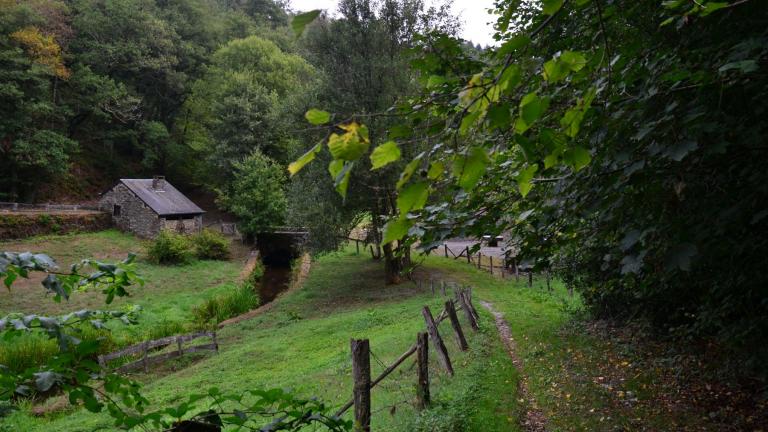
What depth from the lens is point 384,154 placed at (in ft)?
3.97

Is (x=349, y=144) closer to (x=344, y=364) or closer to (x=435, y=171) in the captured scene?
(x=435, y=171)

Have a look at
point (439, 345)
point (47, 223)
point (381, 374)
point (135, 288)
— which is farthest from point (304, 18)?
point (47, 223)

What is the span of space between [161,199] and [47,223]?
7.34 metres

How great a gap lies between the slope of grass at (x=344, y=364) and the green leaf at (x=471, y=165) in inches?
197

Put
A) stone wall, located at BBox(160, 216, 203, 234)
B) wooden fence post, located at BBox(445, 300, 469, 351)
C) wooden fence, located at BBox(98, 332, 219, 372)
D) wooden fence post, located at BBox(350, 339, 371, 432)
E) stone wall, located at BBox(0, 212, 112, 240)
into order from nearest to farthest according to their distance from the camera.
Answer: wooden fence post, located at BBox(350, 339, 371, 432) → wooden fence post, located at BBox(445, 300, 469, 351) → wooden fence, located at BBox(98, 332, 219, 372) → stone wall, located at BBox(0, 212, 112, 240) → stone wall, located at BBox(160, 216, 203, 234)

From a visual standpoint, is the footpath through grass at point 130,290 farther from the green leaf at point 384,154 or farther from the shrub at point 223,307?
the green leaf at point 384,154

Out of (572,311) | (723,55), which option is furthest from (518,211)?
(572,311)

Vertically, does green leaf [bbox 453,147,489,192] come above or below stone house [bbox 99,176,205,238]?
below

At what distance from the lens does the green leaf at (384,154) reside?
1.19m

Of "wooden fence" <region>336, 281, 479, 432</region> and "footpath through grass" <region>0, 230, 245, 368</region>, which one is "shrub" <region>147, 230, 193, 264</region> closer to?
"footpath through grass" <region>0, 230, 245, 368</region>

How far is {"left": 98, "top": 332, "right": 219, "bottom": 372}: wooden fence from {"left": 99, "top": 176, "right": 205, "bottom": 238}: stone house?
1894cm

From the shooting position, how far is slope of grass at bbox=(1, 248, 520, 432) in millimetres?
6824

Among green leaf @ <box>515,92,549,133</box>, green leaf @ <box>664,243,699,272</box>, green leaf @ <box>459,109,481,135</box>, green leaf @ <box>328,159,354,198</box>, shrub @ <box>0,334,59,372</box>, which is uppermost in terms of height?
green leaf @ <box>515,92,549,133</box>

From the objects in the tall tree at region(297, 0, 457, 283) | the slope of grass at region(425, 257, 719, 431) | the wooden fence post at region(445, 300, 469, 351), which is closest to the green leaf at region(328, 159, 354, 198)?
the slope of grass at region(425, 257, 719, 431)
